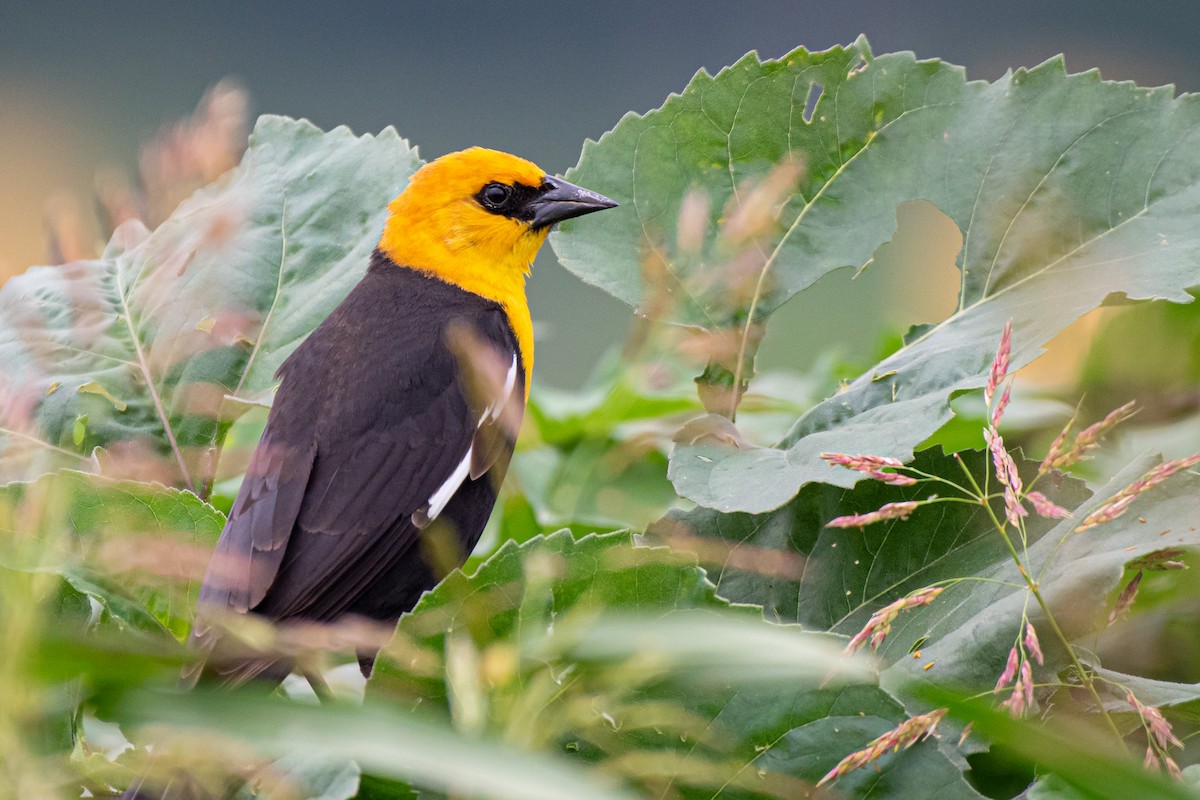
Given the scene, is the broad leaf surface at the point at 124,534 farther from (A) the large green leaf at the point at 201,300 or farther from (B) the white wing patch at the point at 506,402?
(B) the white wing patch at the point at 506,402

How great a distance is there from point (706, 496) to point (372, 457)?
3.04ft

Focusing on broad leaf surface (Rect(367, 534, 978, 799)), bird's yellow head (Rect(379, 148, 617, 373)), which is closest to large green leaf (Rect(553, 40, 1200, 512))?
broad leaf surface (Rect(367, 534, 978, 799))

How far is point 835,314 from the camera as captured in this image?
316 cm

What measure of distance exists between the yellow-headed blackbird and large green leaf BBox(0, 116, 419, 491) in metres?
0.16

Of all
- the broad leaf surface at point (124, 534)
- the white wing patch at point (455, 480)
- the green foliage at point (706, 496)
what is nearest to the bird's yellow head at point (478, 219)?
the white wing patch at point (455, 480)

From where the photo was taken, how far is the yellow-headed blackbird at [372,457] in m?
1.83

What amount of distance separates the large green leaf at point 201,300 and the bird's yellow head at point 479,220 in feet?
3.46

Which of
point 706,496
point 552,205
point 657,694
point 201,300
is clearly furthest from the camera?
point 552,205

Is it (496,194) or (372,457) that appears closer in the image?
(372,457)

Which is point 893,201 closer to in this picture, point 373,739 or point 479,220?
point 373,739

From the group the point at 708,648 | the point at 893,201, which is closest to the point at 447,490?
the point at 893,201

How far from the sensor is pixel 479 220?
3043mm

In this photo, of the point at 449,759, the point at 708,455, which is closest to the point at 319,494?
the point at 708,455

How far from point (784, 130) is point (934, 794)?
2.87 ft
